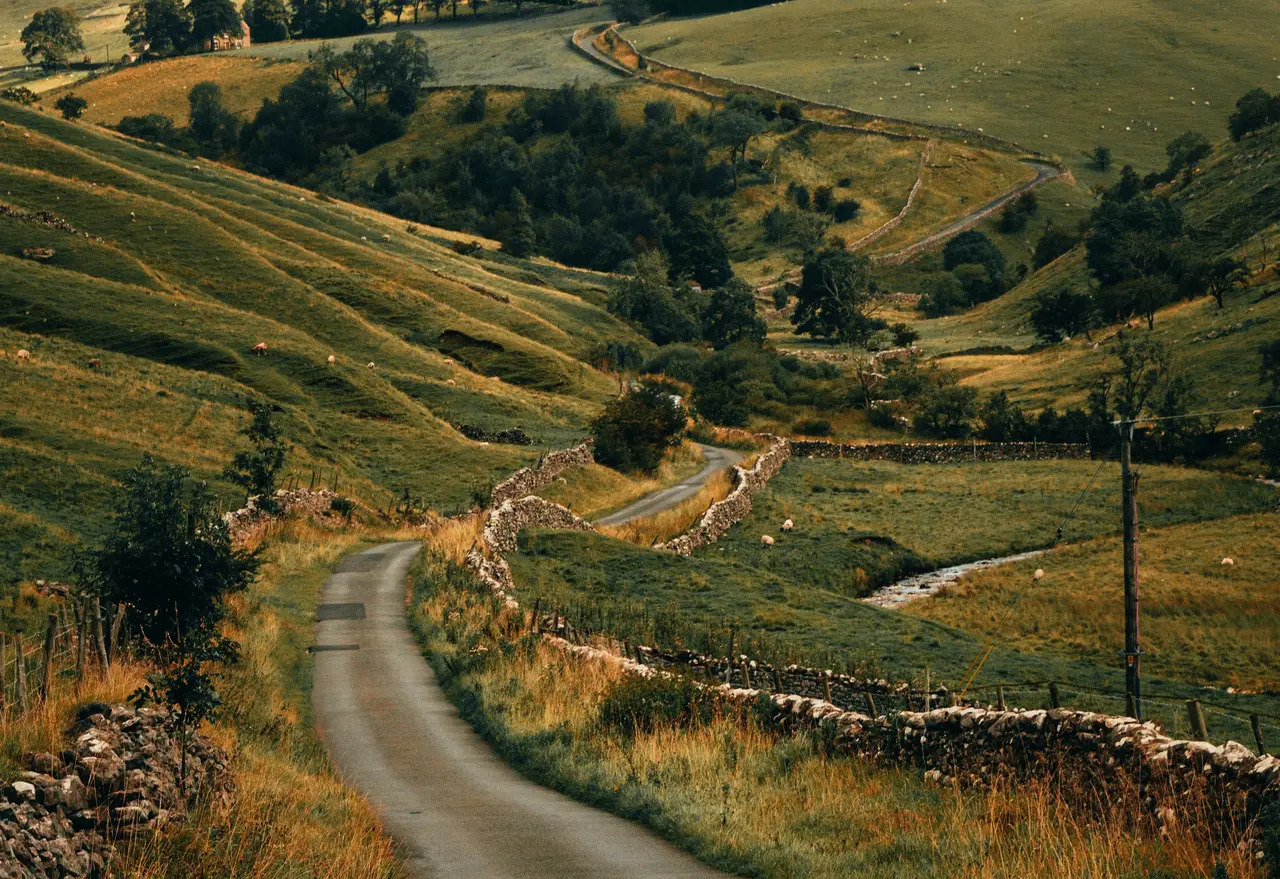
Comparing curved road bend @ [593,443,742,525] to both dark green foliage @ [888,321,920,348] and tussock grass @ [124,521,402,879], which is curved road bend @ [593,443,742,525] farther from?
dark green foliage @ [888,321,920,348]

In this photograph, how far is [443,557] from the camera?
138 ft

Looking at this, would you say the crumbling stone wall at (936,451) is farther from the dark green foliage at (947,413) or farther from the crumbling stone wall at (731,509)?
the crumbling stone wall at (731,509)

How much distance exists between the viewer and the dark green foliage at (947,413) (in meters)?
98.2

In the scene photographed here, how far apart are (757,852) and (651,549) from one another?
1358 inches

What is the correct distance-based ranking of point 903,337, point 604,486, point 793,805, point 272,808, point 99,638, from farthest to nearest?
1. point 903,337
2. point 604,486
3. point 99,638
4. point 793,805
5. point 272,808

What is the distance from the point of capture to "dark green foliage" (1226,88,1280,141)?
15000 cm

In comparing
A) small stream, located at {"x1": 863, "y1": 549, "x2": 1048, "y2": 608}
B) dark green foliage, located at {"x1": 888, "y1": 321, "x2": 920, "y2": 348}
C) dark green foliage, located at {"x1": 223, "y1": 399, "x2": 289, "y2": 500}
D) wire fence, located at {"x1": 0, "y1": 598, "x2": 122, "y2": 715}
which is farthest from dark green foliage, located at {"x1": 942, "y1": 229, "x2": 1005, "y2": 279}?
wire fence, located at {"x1": 0, "y1": 598, "x2": 122, "y2": 715}

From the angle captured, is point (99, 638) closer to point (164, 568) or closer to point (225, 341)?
point (164, 568)

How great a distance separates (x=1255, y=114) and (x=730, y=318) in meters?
65.5

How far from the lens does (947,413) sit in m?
99.5

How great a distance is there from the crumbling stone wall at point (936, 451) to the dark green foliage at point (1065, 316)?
30.1 meters

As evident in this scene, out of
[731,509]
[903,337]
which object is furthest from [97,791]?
[903,337]

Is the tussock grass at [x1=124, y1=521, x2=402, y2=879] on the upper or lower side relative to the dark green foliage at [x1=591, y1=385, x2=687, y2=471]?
upper

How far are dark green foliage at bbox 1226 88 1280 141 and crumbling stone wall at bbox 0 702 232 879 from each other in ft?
515
